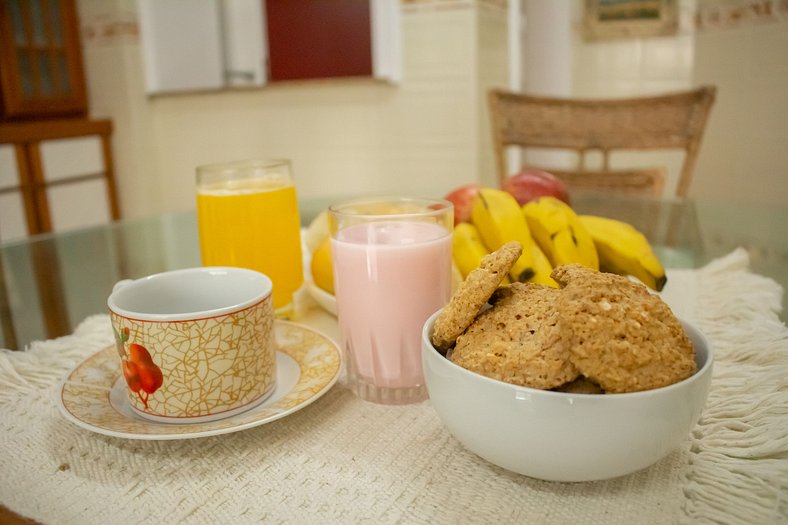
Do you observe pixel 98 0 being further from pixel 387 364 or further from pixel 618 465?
pixel 618 465

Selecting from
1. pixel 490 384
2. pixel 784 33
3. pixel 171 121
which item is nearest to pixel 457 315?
pixel 490 384

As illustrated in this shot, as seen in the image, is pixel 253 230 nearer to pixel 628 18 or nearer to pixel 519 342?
pixel 519 342

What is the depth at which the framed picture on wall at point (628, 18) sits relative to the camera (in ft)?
9.57

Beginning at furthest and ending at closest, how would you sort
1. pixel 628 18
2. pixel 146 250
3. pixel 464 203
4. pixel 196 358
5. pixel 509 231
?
1. pixel 628 18
2. pixel 146 250
3. pixel 464 203
4. pixel 509 231
5. pixel 196 358

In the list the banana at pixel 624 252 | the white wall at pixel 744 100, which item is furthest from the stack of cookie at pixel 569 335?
the white wall at pixel 744 100

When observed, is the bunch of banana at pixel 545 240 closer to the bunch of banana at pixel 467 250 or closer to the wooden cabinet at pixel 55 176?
the bunch of banana at pixel 467 250

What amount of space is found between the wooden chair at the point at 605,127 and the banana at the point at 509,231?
95 centimetres

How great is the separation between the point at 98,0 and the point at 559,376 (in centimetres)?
328

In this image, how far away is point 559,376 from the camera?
1.24 ft

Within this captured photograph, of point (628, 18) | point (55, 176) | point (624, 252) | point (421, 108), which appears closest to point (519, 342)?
point (624, 252)

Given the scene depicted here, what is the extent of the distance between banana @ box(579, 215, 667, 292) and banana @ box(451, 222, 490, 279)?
0.15m

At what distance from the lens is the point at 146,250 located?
110 centimetres

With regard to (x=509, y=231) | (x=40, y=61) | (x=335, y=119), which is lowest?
(x=509, y=231)

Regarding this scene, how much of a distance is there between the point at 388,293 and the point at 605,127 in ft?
4.23
